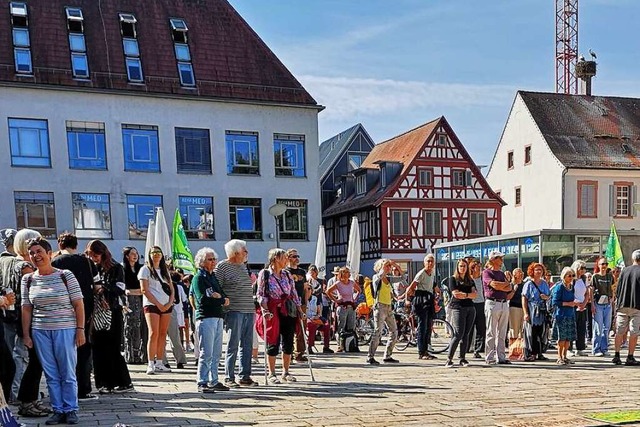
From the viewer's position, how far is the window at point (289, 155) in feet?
95.7

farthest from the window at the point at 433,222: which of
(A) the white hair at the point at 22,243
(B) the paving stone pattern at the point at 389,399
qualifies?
(A) the white hair at the point at 22,243

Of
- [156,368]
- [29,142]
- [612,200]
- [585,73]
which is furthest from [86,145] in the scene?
[585,73]

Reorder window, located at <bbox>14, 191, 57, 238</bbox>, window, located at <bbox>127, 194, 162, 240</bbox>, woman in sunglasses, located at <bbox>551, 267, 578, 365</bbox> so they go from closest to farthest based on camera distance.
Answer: woman in sunglasses, located at <bbox>551, 267, 578, 365</bbox>, window, located at <bbox>14, 191, 57, 238</bbox>, window, located at <bbox>127, 194, 162, 240</bbox>

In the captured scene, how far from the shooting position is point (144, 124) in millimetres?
26844

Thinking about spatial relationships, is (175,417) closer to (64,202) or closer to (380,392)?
(380,392)

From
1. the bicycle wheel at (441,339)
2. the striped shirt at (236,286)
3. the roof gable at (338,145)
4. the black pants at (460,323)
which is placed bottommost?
the bicycle wheel at (441,339)

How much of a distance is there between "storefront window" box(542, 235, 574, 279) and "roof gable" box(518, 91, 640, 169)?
1698cm

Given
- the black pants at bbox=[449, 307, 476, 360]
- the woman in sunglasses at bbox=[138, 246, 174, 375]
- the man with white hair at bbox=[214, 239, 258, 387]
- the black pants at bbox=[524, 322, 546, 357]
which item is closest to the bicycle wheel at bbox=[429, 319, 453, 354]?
the black pants at bbox=[449, 307, 476, 360]

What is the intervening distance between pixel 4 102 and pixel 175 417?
22.6 metres

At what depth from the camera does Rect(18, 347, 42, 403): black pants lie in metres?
6.14

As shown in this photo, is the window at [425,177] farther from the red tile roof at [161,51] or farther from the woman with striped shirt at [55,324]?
the woman with striped shirt at [55,324]

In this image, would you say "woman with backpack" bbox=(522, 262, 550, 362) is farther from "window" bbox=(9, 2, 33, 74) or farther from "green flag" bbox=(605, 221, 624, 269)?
"window" bbox=(9, 2, 33, 74)

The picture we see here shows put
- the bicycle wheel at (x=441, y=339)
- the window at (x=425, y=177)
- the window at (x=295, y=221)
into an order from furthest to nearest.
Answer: the window at (x=425, y=177)
the window at (x=295, y=221)
the bicycle wheel at (x=441, y=339)

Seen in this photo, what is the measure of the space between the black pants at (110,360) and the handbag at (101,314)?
19 cm
